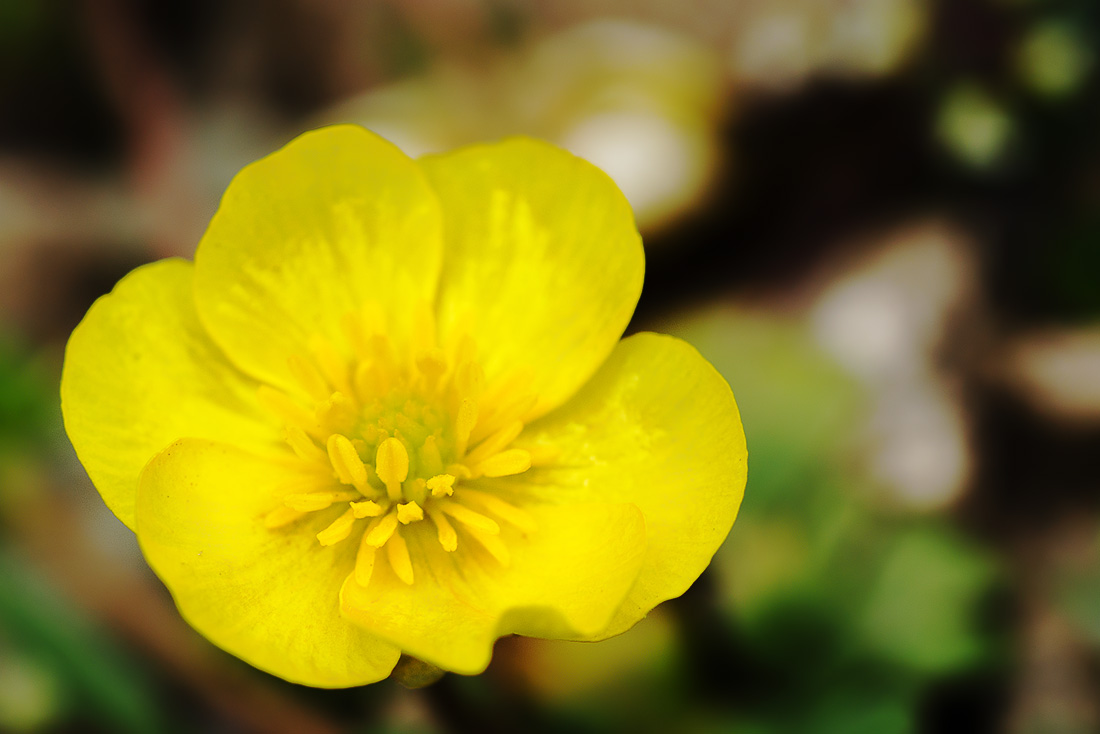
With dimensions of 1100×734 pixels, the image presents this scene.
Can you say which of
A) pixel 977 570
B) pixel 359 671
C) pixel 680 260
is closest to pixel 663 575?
pixel 359 671

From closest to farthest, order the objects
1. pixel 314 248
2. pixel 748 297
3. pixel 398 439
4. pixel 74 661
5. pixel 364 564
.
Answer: pixel 364 564 → pixel 398 439 → pixel 314 248 → pixel 74 661 → pixel 748 297

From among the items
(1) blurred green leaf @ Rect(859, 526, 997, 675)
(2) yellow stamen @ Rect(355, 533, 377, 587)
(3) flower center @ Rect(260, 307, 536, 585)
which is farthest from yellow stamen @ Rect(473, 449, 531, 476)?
(1) blurred green leaf @ Rect(859, 526, 997, 675)

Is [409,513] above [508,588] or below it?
above

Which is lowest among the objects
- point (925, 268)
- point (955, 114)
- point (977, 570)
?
point (977, 570)

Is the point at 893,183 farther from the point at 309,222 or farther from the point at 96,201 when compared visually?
the point at 96,201

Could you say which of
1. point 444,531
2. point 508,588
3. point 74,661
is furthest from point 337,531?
point 74,661

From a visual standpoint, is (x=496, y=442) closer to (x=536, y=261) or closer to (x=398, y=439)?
(x=398, y=439)
